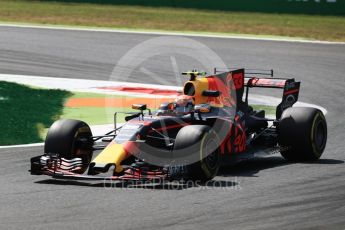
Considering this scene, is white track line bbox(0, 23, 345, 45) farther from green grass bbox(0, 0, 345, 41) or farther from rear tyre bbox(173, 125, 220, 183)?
rear tyre bbox(173, 125, 220, 183)

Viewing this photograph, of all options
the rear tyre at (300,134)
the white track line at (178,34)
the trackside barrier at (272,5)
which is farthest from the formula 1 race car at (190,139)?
the trackside barrier at (272,5)

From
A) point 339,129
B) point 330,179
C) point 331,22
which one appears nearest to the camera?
point 330,179

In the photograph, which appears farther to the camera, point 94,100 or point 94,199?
point 94,100

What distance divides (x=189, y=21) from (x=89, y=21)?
4026mm

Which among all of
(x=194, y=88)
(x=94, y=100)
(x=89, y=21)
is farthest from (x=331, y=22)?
(x=194, y=88)

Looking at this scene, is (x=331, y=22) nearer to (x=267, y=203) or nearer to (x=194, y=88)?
(x=194, y=88)

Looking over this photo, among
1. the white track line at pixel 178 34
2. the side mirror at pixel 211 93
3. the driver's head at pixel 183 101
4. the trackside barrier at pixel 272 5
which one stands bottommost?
the driver's head at pixel 183 101

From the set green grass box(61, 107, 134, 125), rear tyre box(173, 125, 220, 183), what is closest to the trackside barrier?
green grass box(61, 107, 134, 125)

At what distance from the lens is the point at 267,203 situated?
11102mm

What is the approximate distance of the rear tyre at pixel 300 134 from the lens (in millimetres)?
13859

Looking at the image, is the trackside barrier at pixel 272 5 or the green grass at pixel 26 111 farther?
the trackside barrier at pixel 272 5

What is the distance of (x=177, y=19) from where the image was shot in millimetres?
38094

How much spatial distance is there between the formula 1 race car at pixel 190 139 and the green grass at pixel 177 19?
19.3 m

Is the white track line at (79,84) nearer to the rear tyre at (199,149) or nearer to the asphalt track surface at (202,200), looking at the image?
the asphalt track surface at (202,200)
